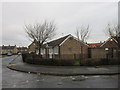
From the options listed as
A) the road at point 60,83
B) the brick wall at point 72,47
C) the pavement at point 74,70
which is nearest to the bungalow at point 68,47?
the brick wall at point 72,47

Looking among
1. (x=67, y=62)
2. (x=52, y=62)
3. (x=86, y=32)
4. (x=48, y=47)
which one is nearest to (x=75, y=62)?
(x=67, y=62)

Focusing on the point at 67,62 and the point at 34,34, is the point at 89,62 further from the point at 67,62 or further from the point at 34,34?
the point at 34,34

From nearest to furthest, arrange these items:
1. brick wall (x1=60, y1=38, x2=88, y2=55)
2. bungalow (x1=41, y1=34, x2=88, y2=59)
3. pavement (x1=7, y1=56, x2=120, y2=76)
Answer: pavement (x1=7, y1=56, x2=120, y2=76), bungalow (x1=41, y1=34, x2=88, y2=59), brick wall (x1=60, y1=38, x2=88, y2=55)

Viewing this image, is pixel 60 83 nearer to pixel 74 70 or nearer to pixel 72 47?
pixel 74 70

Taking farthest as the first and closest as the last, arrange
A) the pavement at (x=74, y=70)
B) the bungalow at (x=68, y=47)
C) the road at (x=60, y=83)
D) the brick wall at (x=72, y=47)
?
1. the brick wall at (x=72, y=47)
2. the bungalow at (x=68, y=47)
3. the pavement at (x=74, y=70)
4. the road at (x=60, y=83)

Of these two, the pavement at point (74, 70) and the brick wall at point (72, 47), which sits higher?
the brick wall at point (72, 47)

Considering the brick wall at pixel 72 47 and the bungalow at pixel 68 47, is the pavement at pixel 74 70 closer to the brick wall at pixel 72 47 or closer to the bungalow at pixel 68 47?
the bungalow at pixel 68 47

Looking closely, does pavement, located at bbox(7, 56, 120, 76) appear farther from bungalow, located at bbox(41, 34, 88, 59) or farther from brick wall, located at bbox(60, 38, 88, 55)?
brick wall, located at bbox(60, 38, 88, 55)

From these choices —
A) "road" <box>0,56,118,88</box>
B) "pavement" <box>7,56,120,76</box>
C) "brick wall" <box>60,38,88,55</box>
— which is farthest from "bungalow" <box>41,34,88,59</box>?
"road" <box>0,56,118,88</box>

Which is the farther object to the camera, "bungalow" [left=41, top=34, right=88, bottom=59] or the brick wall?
the brick wall

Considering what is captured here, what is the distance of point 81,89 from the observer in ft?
18.7

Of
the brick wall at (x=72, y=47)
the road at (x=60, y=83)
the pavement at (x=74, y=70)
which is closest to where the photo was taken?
the road at (x=60, y=83)

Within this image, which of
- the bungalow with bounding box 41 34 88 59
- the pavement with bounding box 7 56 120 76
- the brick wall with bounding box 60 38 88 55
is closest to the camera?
the pavement with bounding box 7 56 120 76

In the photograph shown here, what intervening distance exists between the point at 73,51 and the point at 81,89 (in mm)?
15659
